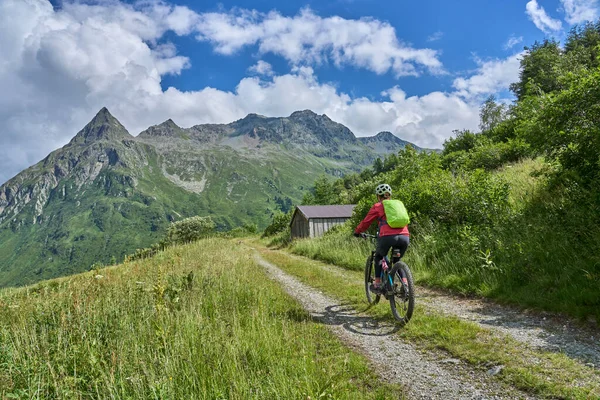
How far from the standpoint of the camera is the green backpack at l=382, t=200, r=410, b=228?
23.2 ft

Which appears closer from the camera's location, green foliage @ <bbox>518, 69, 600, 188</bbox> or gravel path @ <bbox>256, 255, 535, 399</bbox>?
gravel path @ <bbox>256, 255, 535, 399</bbox>

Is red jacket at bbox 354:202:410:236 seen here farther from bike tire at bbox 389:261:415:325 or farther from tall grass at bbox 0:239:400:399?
tall grass at bbox 0:239:400:399

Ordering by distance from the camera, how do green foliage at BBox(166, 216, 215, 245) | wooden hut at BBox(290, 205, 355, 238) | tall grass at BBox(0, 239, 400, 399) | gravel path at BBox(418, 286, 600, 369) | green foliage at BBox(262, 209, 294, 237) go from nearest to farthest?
tall grass at BBox(0, 239, 400, 399), gravel path at BBox(418, 286, 600, 369), wooden hut at BBox(290, 205, 355, 238), green foliage at BBox(262, 209, 294, 237), green foliage at BBox(166, 216, 215, 245)

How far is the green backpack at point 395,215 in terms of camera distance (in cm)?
707

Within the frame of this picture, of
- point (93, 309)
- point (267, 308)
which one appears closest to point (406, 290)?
point (267, 308)

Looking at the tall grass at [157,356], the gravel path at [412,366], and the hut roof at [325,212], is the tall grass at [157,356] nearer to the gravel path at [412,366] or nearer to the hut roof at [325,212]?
the gravel path at [412,366]

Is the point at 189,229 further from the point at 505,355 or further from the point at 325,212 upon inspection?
the point at 505,355

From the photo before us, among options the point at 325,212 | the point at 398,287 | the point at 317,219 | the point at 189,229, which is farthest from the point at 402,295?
the point at 189,229

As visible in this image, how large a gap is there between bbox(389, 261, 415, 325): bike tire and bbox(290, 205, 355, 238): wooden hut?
37.5 meters

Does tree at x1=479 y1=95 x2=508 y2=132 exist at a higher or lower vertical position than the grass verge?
higher

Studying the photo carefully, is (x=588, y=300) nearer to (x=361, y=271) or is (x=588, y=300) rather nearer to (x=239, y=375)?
(x=239, y=375)

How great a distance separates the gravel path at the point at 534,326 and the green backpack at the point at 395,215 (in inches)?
86.3

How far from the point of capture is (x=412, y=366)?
468cm

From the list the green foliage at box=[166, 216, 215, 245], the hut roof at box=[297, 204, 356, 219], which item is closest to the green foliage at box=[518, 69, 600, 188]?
the hut roof at box=[297, 204, 356, 219]
